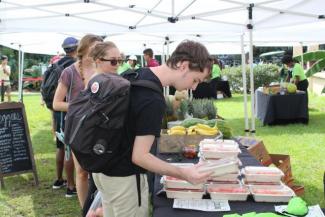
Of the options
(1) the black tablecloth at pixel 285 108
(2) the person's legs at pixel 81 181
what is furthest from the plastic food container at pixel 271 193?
(1) the black tablecloth at pixel 285 108

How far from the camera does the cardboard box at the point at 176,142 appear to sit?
369 cm

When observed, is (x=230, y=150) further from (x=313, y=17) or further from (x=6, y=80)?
(x=6, y=80)

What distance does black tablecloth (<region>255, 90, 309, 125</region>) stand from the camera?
402 inches

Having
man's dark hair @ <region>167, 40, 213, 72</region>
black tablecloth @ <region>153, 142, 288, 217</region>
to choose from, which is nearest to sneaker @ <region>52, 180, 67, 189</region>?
black tablecloth @ <region>153, 142, 288, 217</region>

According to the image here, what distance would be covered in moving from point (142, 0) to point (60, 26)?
1.62 meters

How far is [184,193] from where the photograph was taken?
2.40m

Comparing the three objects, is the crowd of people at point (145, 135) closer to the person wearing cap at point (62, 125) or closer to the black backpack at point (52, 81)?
the person wearing cap at point (62, 125)

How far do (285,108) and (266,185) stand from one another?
812 cm

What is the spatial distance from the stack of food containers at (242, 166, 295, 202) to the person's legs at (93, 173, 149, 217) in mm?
598

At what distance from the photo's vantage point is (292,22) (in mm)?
6664

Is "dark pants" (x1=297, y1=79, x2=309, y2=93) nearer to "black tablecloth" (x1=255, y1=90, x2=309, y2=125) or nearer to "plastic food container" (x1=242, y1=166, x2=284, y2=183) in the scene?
"black tablecloth" (x1=255, y1=90, x2=309, y2=125)

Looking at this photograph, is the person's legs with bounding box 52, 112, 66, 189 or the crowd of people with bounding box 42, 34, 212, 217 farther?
the person's legs with bounding box 52, 112, 66, 189

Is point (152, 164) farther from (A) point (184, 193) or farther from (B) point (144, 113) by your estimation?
(A) point (184, 193)

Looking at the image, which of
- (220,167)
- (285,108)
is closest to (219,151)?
(220,167)
